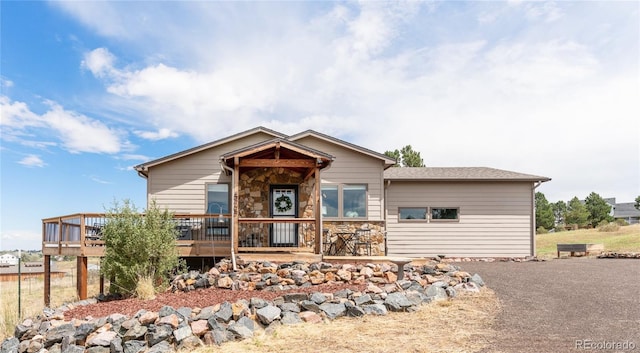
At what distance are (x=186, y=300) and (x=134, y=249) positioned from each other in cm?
217

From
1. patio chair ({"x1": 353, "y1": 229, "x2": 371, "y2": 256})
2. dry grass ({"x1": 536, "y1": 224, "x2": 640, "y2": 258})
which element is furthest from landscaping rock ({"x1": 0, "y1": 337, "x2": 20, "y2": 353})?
dry grass ({"x1": 536, "y1": 224, "x2": 640, "y2": 258})

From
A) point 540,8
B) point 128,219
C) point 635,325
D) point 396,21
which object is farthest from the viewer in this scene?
point 396,21

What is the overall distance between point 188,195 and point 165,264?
13.9 ft

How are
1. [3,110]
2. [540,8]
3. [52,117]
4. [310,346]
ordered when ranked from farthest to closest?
[52,117] < [3,110] < [540,8] < [310,346]

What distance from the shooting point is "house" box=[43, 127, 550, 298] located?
11.1 m

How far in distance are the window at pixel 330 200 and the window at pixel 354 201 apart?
9.9 inches

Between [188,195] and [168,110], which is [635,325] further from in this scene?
[168,110]

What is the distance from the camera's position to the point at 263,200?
13156mm

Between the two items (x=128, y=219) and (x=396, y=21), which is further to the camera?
(x=396, y=21)

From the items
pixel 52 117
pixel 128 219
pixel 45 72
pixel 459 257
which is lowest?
pixel 459 257

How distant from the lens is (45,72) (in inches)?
535

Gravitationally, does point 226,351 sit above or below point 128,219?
below

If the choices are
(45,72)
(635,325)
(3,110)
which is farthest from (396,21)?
(3,110)

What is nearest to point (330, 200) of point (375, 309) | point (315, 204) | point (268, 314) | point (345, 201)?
point (345, 201)
